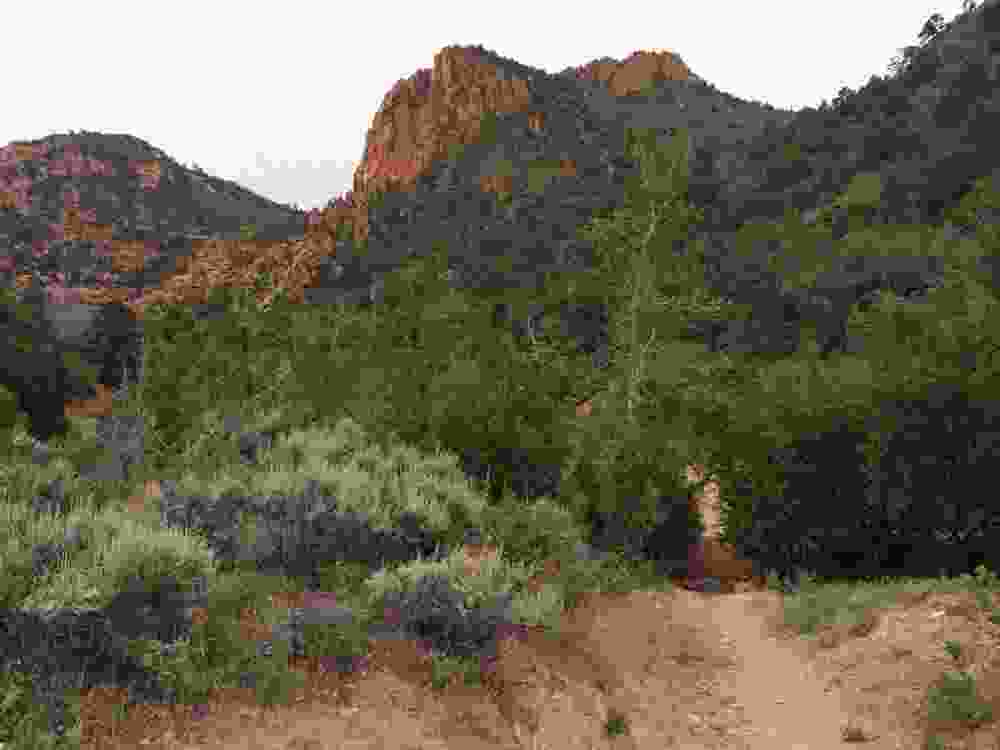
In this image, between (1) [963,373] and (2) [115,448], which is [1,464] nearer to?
(2) [115,448]

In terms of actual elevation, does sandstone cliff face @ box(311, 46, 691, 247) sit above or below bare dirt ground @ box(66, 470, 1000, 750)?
above

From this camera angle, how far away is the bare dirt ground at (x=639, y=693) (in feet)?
15.2

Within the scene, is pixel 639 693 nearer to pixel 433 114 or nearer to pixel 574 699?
pixel 574 699

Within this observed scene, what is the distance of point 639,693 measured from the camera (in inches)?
297

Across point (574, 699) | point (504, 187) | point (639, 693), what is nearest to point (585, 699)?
point (574, 699)

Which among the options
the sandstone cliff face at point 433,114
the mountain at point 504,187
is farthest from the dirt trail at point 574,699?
the sandstone cliff face at point 433,114

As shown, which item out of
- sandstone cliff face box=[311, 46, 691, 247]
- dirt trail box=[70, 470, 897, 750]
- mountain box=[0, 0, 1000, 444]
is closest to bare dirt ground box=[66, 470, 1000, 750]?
dirt trail box=[70, 470, 897, 750]

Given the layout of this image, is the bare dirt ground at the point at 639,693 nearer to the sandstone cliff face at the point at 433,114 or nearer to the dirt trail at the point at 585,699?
the dirt trail at the point at 585,699

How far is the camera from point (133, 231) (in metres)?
86.5

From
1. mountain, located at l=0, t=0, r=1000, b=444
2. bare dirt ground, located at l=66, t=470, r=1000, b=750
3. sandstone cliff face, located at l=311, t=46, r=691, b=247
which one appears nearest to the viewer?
bare dirt ground, located at l=66, t=470, r=1000, b=750

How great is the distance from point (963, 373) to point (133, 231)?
296 ft

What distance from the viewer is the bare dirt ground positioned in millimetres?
4637

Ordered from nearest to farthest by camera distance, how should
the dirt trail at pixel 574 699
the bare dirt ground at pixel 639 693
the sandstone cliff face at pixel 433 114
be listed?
1. the dirt trail at pixel 574 699
2. the bare dirt ground at pixel 639 693
3. the sandstone cliff face at pixel 433 114

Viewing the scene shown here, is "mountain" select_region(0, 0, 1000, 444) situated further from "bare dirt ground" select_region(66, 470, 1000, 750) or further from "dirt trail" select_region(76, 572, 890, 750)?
"bare dirt ground" select_region(66, 470, 1000, 750)
